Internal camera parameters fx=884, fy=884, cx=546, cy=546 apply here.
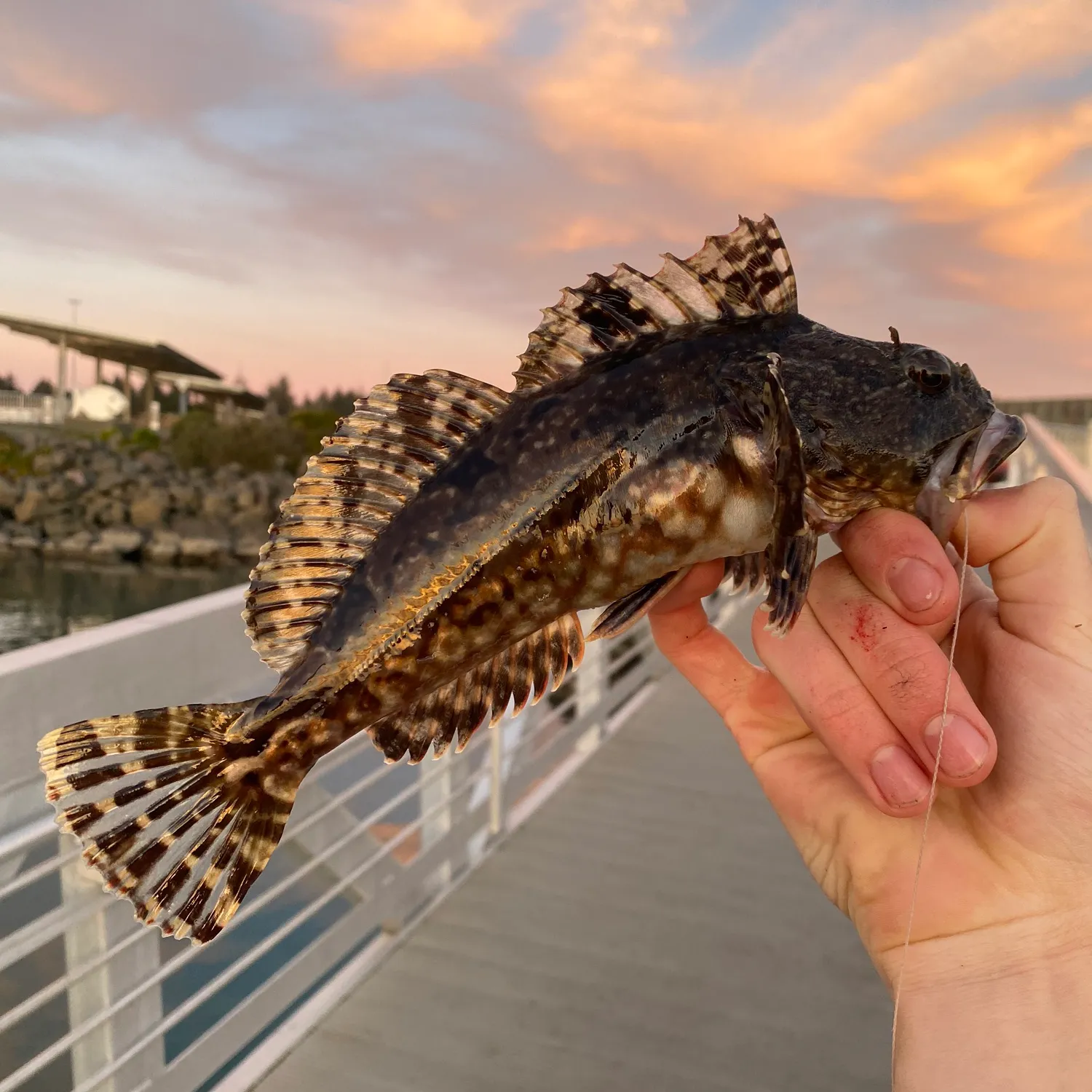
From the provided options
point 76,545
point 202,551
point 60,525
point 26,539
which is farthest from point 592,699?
point 26,539

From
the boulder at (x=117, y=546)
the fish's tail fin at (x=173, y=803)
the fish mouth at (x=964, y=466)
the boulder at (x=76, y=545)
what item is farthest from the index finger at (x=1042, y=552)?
the boulder at (x=76, y=545)

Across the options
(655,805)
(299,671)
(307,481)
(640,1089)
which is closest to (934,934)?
(299,671)

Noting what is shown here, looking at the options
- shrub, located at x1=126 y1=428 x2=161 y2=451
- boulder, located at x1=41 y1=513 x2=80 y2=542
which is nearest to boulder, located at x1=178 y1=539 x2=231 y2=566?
boulder, located at x1=41 y1=513 x2=80 y2=542

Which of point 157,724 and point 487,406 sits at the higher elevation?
point 487,406

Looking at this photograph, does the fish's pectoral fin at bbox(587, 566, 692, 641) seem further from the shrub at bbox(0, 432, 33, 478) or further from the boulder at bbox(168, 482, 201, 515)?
the shrub at bbox(0, 432, 33, 478)

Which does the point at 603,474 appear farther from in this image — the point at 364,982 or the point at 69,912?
the point at 364,982

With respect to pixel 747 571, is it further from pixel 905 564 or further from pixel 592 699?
pixel 592 699
